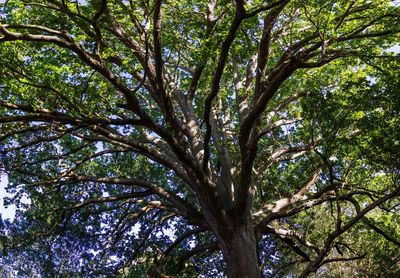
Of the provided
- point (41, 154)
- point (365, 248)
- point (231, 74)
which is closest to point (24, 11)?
point (41, 154)

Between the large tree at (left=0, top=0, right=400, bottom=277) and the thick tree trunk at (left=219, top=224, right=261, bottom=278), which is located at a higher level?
the large tree at (left=0, top=0, right=400, bottom=277)

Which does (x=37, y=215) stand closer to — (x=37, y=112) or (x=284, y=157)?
→ (x=37, y=112)

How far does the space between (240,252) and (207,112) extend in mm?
3102

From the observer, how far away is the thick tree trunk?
7.61 meters

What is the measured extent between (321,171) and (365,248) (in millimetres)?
8361

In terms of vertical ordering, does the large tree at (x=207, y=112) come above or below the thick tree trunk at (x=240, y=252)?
above

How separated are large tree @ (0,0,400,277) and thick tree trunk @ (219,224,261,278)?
1.1 inches

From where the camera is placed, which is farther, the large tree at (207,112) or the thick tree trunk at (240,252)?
the thick tree trunk at (240,252)

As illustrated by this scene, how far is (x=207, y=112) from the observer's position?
687cm

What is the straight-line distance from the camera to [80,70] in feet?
29.1

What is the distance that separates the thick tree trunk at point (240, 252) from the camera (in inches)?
300

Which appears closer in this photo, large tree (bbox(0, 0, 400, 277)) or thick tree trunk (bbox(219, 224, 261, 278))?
large tree (bbox(0, 0, 400, 277))

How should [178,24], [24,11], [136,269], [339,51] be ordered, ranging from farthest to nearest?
[136,269] → [178,24] → [24,11] → [339,51]

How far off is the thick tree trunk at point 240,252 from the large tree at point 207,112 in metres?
0.03
